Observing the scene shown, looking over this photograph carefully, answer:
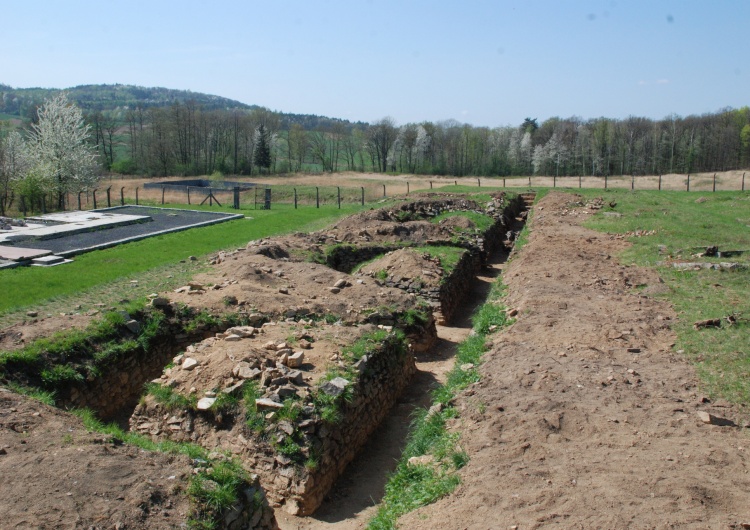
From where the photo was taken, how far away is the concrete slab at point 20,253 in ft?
52.3

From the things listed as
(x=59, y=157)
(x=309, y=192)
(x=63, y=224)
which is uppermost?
(x=59, y=157)

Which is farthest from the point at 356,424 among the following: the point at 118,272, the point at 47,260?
the point at 47,260

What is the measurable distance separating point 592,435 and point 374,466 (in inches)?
117

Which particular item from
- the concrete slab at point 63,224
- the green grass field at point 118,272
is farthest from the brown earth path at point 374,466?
the concrete slab at point 63,224

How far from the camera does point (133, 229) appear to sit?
2267cm

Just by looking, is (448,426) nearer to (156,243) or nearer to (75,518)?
(75,518)

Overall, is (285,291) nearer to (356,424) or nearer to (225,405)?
(356,424)

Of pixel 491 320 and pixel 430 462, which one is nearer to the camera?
pixel 430 462

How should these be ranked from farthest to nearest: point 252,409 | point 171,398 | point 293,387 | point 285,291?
point 285,291 < point 171,398 < point 293,387 < point 252,409

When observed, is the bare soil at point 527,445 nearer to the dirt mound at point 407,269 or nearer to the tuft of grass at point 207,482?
the tuft of grass at point 207,482

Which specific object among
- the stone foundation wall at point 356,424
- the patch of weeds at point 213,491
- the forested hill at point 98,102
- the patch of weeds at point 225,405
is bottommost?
the stone foundation wall at point 356,424

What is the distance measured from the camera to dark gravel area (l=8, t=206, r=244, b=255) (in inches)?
738

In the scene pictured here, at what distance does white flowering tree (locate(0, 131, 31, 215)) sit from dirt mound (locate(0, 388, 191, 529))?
33228mm

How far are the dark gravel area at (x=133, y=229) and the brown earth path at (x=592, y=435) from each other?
13986mm
